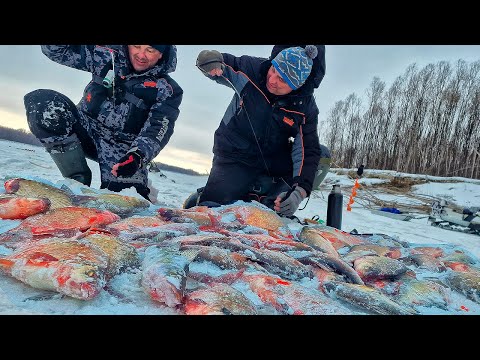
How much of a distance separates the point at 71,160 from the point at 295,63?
207cm

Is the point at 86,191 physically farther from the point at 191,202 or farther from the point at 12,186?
the point at 191,202

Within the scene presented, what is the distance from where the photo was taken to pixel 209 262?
150cm

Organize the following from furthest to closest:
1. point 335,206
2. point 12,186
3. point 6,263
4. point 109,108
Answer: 1. point 335,206
2. point 109,108
3. point 12,186
4. point 6,263

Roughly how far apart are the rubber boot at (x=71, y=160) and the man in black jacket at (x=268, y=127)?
1127 mm

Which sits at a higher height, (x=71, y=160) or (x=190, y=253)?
(x=71, y=160)

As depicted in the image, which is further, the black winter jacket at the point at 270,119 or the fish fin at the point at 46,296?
the black winter jacket at the point at 270,119

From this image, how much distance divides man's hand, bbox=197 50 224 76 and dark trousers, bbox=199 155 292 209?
3.30 feet

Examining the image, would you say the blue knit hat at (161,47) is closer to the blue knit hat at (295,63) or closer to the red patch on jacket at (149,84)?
the red patch on jacket at (149,84)

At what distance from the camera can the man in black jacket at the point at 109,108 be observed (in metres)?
3.02

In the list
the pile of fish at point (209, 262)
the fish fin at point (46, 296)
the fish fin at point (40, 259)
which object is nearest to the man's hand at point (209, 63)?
the pile of fish at point (209, 262)

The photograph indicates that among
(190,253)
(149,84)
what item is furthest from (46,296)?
(149,84)

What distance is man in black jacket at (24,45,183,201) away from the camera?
3.02 metres

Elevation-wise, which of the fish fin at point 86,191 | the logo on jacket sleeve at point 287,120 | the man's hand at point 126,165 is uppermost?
the logo on jacket sleeve at point 287,120
